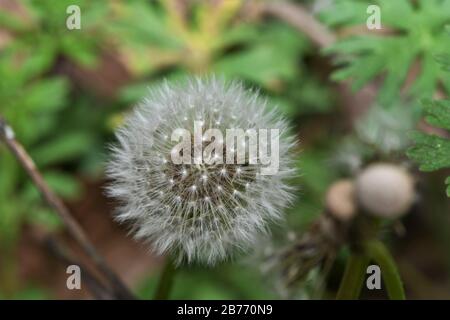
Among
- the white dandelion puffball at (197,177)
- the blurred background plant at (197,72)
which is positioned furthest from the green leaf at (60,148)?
the white dandelion puffball at (197,177)

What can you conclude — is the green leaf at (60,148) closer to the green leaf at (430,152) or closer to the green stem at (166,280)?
the green stem at (166,280)

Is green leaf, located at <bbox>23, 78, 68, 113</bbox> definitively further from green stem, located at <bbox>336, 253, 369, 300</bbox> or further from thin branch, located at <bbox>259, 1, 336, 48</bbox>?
green stem, located at <bbox>336, 253, 369, 300</bbox>

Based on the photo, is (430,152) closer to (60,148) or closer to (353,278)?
(353,278)

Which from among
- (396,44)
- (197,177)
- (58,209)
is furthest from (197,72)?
(197,177)

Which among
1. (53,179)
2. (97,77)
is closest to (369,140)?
(53,179)

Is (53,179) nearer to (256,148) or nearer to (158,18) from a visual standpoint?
(158,18)
